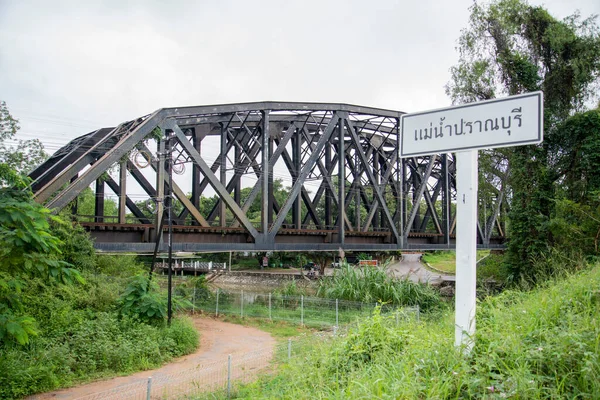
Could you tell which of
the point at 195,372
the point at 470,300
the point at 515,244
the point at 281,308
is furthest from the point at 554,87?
the point at 470,300

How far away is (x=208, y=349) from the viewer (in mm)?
16359

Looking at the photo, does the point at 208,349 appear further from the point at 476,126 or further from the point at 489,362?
the point at 476,126

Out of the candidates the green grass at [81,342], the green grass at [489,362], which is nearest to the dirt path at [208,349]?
the green grass at [81,342]

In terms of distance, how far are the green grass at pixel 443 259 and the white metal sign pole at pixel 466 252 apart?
43532 mm

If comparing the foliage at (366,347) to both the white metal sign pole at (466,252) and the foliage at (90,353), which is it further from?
the foliage at (90,353)

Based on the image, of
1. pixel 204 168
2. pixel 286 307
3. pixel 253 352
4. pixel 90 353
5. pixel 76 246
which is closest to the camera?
pixel 253 352

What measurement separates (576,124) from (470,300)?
21984 mm

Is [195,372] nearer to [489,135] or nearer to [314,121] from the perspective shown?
[489,135]

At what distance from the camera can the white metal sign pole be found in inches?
150

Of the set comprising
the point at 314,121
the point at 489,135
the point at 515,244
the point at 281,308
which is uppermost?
the point at 314,121

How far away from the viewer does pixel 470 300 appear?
12.5 feet

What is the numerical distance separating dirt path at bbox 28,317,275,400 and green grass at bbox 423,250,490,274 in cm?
3064

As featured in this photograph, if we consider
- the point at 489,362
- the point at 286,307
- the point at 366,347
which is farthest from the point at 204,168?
the point at 489,362

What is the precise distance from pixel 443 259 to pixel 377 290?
128 ft
